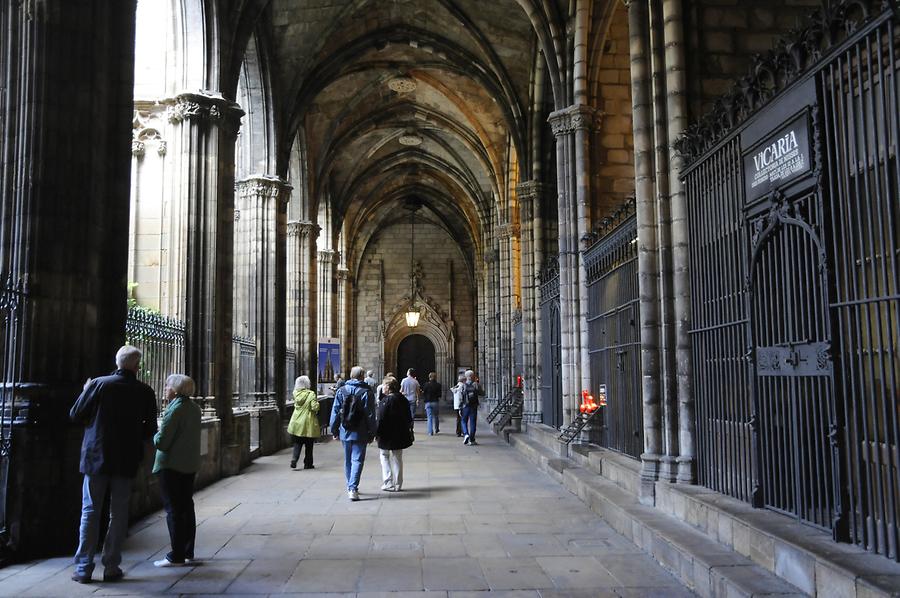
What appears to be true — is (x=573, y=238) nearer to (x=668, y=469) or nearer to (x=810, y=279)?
(x=668, y=469)

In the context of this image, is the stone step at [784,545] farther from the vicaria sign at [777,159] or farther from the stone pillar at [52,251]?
the stone pillar at [52,251]

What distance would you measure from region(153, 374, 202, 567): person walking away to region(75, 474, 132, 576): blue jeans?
0.36 m

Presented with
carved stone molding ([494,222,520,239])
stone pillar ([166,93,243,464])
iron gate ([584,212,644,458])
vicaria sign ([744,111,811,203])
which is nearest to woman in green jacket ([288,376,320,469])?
stone pillar ([166,93,243,464])

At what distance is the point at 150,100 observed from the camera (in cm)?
1130

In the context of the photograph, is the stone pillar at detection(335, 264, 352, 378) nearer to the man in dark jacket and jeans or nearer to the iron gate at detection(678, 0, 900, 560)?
the man in dark jacket and jeans

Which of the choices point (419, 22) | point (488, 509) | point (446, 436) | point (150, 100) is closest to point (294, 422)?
point (488, 509)

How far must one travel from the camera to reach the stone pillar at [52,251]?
18.8ft

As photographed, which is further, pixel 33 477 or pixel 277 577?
pixel 33 477

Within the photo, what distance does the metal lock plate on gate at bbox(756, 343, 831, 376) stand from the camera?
4.30m

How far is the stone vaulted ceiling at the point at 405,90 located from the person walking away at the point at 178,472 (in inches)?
499

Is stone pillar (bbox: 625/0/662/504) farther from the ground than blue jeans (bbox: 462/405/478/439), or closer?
farther from the ground

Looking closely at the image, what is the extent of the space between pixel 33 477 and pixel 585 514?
192 inches

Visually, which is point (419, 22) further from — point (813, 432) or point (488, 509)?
point (813, 432)

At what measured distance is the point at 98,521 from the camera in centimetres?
506
